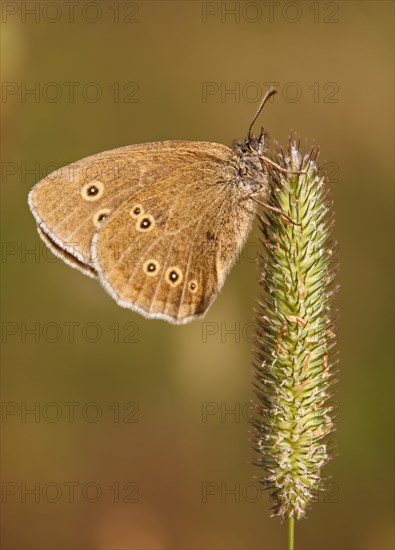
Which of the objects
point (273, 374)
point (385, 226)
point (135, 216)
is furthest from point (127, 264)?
point (385, 226)

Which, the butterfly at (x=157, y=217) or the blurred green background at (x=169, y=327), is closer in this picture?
the butterfly at (x=157, y=217)

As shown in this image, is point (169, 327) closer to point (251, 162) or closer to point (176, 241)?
point (176, 241)

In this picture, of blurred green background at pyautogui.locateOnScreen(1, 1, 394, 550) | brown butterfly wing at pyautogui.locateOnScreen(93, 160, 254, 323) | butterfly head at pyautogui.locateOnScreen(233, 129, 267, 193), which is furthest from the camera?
blurred green background at pyautogui.locateOnScreen(1, 1, 394, 550)

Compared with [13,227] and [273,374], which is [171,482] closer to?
[13,227]

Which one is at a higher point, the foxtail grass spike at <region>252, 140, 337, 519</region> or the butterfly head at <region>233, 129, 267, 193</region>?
the butterfly head at <region>233, 129, 267, 193</region>

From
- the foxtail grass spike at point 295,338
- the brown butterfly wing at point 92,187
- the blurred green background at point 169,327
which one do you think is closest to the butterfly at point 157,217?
the brown butterfly wing at point 92,187

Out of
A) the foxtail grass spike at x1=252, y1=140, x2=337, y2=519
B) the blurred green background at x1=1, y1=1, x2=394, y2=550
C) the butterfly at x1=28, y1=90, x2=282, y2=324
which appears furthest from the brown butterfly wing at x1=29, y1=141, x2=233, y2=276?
the blurred green background at x1=1, y1=1, x2=394, y2=550

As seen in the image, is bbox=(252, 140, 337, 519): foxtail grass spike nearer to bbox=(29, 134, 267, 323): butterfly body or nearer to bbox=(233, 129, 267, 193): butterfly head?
bbox=(233, 129, 267, 193): butterfly head

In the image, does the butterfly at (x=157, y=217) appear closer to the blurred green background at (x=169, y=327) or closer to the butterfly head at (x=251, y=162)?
the butterfly head at (x=251, y=162)

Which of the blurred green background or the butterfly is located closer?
the butterfly
